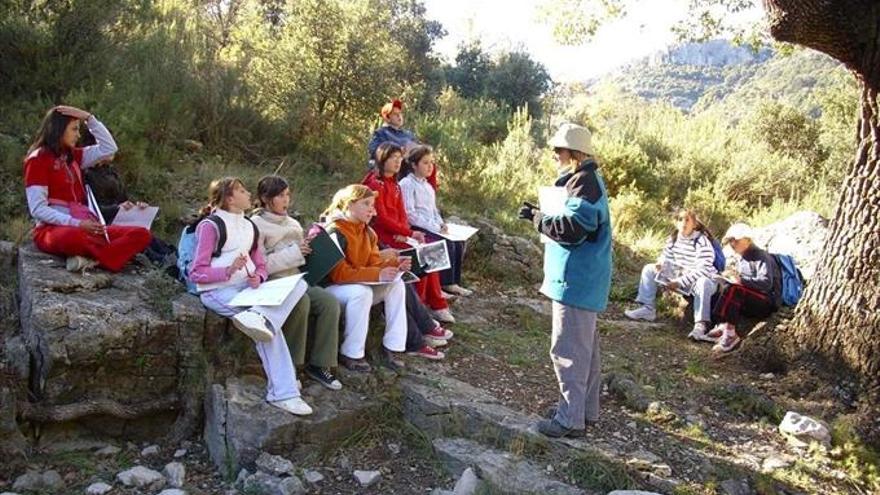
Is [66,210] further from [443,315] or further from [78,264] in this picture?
[443,315]

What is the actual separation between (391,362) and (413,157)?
1.87 meters

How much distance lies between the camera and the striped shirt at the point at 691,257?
642cm

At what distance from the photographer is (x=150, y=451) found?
13.2 ft

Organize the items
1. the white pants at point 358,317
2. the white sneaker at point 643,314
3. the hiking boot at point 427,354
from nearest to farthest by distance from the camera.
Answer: the white pants at point 358,317, the hiking boot at point 427,354, the white sneaker at point 643,314

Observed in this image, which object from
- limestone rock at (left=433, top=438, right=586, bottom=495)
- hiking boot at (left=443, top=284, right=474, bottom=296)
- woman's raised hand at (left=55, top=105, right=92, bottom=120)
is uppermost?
woman's raised hand at (left=55, top=105, right=92, bottom=120)

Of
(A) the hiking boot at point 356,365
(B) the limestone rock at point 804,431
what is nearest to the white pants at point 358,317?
(A) the hiking boot at point 356,365

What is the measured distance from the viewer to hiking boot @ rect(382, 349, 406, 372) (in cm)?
472

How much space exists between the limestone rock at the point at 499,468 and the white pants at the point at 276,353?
2.89ft

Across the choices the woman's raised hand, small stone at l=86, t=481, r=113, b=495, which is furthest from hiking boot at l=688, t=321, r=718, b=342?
the woman's raised hand

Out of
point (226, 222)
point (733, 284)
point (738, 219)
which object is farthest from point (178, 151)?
point (738, 219)

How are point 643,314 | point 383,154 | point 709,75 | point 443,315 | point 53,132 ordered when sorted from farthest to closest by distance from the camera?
1. point 709,75
2. point 643,314
3. point 443,315
4. point 383,154
5. point 53,132

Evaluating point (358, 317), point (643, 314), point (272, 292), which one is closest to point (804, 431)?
point (643, 314)

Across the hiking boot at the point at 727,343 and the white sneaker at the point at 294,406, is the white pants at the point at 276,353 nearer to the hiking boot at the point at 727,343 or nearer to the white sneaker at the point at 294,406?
the white sneaker at the point at 294,406

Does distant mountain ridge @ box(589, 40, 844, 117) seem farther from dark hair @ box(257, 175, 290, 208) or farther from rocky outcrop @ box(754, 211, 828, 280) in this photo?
dark hair @ box(257, 175, 290, 208)
